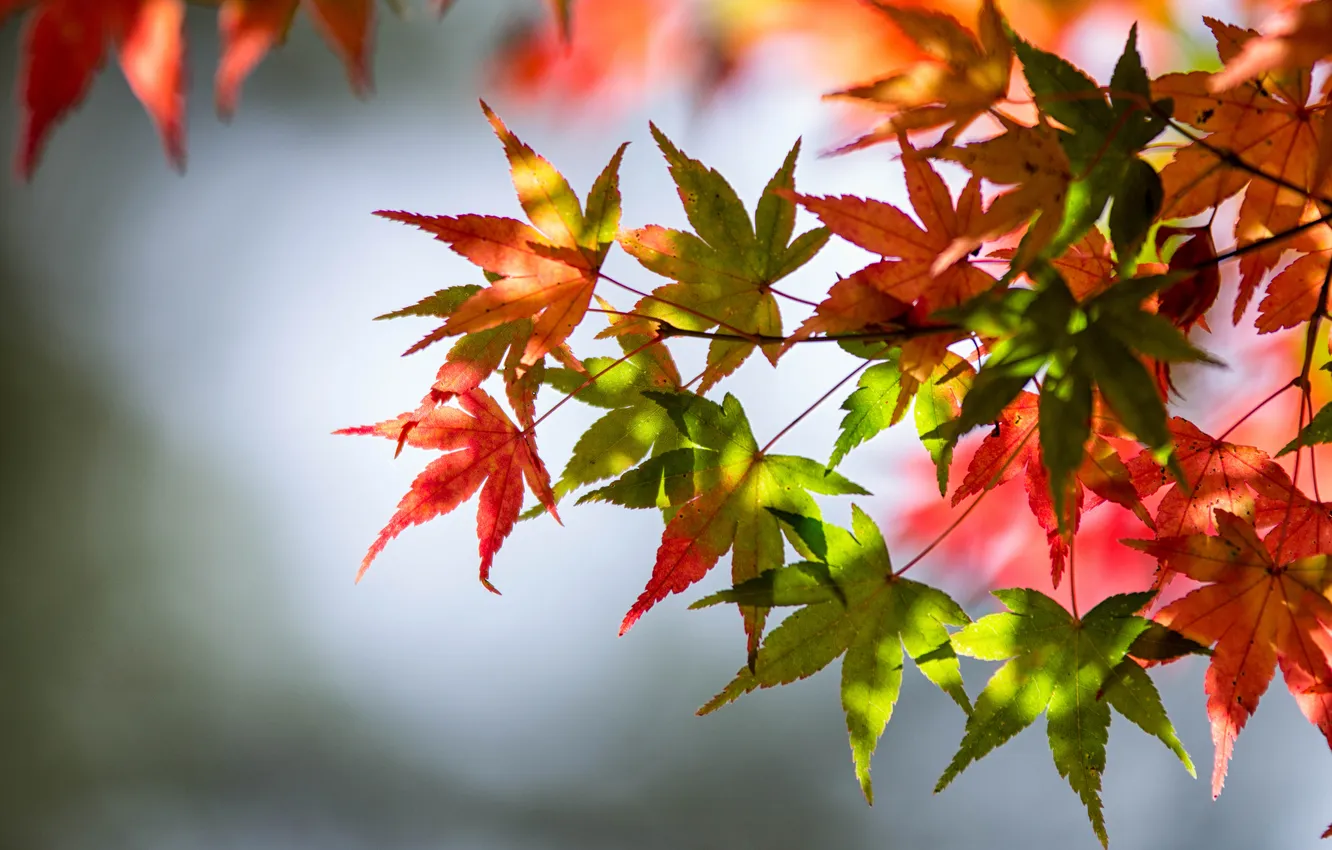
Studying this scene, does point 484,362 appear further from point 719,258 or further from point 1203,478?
point 1203,478

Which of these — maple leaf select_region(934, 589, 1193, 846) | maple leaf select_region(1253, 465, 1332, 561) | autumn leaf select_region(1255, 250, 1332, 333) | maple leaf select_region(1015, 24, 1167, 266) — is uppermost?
autumn leaf select_region(1255, 250, 1332, 333)

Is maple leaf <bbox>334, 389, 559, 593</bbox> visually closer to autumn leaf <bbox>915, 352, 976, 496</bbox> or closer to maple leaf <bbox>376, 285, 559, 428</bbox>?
maple leaf <bbox>376, 285, 559, 428</bbox>

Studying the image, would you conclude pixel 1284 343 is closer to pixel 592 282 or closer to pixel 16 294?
pixel 592 282

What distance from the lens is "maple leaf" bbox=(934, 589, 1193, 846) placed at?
0.46m

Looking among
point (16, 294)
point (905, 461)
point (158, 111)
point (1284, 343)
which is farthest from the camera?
point (16, 294)

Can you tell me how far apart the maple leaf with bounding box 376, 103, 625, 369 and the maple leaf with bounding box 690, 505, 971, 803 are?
176 mm

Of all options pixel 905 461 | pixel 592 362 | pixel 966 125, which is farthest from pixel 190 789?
pixel 966 125

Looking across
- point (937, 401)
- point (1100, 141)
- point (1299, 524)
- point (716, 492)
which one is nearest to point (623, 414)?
point (716, 492)

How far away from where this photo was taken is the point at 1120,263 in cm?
40

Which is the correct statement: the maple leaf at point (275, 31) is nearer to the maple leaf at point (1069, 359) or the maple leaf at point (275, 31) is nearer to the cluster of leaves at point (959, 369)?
the cluster of leaves at point (959, 369)

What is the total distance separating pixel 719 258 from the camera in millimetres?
517

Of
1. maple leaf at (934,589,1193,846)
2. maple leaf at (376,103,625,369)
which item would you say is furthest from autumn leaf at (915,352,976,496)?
maple leaf at (376,103,625,369)

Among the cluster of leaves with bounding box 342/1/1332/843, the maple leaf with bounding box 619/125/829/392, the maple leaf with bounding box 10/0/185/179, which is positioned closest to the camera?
the maple leaf with bounding box 10/0/185/179

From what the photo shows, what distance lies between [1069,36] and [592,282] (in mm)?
748
